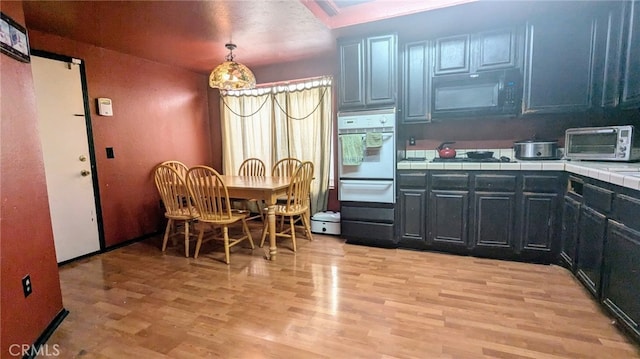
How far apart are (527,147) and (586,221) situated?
2.84 feet

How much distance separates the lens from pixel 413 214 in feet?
9.91

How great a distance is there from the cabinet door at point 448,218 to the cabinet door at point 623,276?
106cm

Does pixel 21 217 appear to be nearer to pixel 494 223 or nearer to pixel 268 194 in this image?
pixel 268 194

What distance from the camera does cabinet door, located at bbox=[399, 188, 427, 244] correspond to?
2.98 m

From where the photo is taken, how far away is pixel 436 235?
296 cm

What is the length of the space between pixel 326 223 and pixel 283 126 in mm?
1433

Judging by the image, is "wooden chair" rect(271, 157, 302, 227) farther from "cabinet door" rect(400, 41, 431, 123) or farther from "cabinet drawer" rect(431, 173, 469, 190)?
"cabinet drawer" rect(431, 173, 469, 190)

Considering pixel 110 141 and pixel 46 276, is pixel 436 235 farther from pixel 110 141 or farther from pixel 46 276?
pixel 110 141

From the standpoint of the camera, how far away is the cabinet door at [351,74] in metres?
3.07

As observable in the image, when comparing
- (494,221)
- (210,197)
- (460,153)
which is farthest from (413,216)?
(210,197)

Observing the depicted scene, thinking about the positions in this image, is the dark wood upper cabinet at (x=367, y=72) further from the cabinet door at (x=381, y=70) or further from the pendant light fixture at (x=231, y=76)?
the pendant light fixture at (x=231, y=76)

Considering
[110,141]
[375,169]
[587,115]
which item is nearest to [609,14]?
[587,115]

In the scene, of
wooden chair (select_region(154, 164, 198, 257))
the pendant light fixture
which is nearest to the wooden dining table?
wooden chair (select_region(154, 164, 198, 257))

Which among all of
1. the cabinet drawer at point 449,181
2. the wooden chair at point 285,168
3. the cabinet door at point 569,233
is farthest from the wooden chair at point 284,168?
the cabinet door at point 569,233
